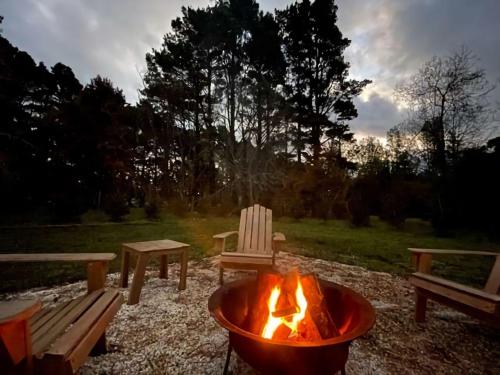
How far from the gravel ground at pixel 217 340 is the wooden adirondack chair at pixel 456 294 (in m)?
0.31

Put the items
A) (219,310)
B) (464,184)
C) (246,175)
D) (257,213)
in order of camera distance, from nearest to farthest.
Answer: (219,310), (257,213), (464,184), (246,175)

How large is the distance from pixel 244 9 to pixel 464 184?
14.1 m

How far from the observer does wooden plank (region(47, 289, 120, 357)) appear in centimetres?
102

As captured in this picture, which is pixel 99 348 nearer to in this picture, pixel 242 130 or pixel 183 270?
pixel 183 270

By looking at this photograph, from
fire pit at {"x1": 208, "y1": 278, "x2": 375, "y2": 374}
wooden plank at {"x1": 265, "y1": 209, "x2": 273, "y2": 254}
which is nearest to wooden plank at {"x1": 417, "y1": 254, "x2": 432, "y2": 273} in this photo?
fire pit at {"x1": 208, "y1": 278, "x2": 375, "y2": 374}

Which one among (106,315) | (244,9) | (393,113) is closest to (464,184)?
(393,113)

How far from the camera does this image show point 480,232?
8172 mm

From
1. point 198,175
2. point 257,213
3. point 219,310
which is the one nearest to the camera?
point 219,310

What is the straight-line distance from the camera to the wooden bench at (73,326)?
0.97 metres

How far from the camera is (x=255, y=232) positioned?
143 inches

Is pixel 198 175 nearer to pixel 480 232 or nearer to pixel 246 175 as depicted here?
pixel 246 175

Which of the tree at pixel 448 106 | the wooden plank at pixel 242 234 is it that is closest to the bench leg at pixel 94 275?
the wooden plank at pixel 242 234

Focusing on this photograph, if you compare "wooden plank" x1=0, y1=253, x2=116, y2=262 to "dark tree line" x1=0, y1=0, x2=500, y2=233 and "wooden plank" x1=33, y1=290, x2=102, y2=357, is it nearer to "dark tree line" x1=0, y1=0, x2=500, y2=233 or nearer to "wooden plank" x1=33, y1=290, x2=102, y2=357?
"wooden plank" x1=33, y1=290, x2=102, y2=357

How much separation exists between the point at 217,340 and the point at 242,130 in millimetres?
12713
